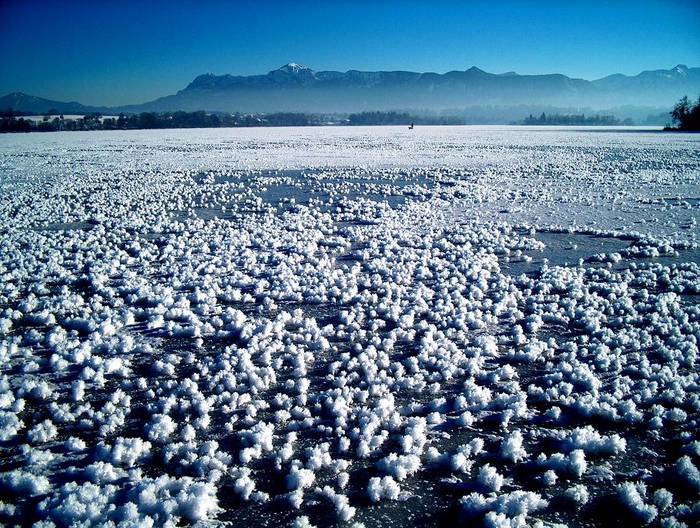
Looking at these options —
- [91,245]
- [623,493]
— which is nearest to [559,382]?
[623,493]

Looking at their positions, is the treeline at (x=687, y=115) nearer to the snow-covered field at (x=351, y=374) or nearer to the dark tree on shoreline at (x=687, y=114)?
the dark tree on shoreline at (x=687, y=114)

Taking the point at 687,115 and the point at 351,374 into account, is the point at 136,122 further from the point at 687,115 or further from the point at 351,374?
the point at 351,374

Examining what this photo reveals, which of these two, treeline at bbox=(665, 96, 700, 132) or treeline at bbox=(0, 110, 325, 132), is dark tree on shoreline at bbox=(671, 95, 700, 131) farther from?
treeline at bbox=(0, 110, 325, 132)

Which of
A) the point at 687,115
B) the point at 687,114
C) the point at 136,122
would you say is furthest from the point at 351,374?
the point at 136,122

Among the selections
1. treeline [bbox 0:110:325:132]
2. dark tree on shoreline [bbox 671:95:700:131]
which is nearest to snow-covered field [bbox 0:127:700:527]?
dark tree on shoreline [bbox 671:95:700:131]

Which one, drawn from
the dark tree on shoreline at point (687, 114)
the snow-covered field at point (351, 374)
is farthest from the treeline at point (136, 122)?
the snow-covered field at point (351, 374)

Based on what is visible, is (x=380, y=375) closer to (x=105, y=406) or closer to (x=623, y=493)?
(x=623, y=493)
